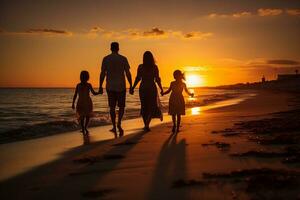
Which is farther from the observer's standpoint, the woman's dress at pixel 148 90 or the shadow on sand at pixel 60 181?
the woman's dress at pixel 148 90

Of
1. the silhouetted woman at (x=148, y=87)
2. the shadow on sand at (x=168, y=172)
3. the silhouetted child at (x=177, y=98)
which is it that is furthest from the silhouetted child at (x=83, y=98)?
the shadow on sand at (x=168, y=172)

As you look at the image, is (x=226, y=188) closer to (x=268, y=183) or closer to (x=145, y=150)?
(x=268, y=183)

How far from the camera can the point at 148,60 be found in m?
9.64

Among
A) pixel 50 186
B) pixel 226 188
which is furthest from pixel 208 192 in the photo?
pixel 50 186

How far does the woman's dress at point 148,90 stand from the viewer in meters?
9.73

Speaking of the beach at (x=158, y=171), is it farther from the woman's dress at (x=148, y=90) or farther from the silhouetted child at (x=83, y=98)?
the silhouetted child at (x=83, y=98)

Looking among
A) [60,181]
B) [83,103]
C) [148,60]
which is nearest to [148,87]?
[148,60]

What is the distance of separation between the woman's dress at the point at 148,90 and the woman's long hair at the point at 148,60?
6cm

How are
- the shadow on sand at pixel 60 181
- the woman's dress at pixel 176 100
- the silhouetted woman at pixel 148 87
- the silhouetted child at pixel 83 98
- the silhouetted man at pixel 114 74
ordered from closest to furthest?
1. the shadow on sand at pixel 60 181
2. the silhouetted man at pixel 114 74
3. the woman's dress at pixel 176 100
4. the silhouetted woman at pixel 148 87
5. the silhouetted child at pixel 83 98

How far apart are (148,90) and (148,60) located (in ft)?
2.71

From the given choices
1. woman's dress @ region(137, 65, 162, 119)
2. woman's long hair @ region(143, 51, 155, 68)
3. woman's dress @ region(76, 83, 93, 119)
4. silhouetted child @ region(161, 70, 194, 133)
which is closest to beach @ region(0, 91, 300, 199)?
silhouetted child @ region(161, 70, 194, 133)

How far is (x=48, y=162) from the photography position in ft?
19.0

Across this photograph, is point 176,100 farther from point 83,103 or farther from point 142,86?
point 83,103

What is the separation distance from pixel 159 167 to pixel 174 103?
4.88 m
